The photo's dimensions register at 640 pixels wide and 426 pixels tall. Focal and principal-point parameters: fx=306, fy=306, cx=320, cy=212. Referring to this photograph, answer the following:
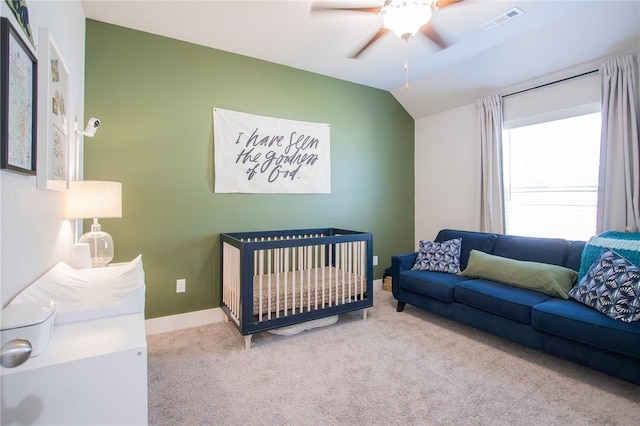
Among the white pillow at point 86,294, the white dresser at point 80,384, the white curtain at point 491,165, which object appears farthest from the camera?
the white curtain at point 491,165

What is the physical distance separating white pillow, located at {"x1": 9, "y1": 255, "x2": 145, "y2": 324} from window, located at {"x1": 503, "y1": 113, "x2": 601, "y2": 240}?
11.9 feet

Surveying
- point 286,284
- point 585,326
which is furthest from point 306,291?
point 585,326

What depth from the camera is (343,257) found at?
9.70ft

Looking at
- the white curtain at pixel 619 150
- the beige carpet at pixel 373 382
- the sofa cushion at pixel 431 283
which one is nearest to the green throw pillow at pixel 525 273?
the sofa cushion at pixel 431 283

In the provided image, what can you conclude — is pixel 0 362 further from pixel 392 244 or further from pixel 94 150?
pixel 392 244

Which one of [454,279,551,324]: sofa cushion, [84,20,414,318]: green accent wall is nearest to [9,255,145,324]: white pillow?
[84,20,414,318]: green accent wall

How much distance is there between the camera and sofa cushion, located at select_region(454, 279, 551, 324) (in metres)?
2.25

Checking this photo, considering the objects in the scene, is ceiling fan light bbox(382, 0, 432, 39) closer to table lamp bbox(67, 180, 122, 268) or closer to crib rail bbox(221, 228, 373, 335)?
crib rail bbox(221, 228, 373, 335)

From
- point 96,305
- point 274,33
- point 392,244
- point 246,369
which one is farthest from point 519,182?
point 96,305

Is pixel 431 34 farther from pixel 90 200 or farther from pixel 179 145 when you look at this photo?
pixel 90 200

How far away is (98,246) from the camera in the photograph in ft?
6.82

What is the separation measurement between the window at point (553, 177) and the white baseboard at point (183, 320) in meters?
3.27

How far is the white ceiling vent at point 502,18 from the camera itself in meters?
2.39

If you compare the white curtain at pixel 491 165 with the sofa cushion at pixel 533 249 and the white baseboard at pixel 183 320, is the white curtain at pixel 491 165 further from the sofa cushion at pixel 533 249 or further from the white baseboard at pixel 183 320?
the white baseboard at pixel 183 320
